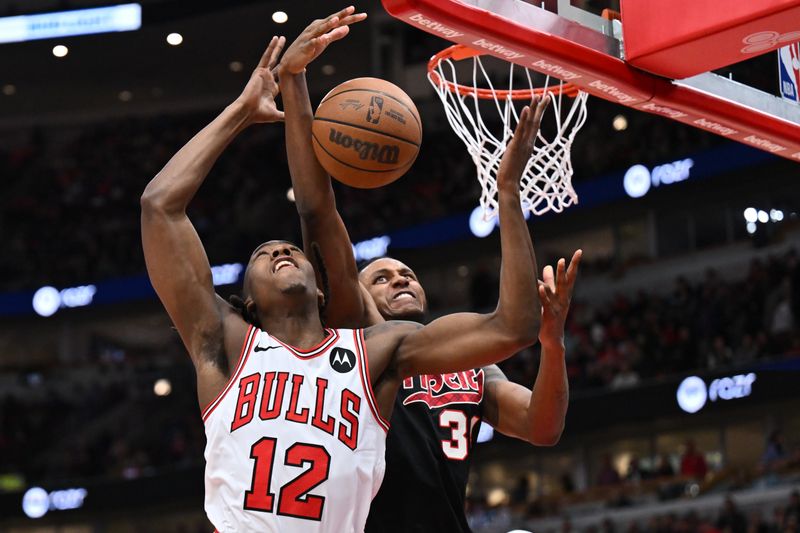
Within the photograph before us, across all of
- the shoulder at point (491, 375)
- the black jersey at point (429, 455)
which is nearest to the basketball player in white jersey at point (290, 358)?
the black jersey at point (429, 455)

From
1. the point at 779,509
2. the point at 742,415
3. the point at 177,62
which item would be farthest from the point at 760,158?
the point at 177,62

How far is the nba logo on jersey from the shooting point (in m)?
6.11

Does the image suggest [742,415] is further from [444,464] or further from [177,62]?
[444,464]

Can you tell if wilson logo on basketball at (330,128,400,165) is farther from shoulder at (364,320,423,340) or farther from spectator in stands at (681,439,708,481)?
spectator in stands at (681,439,708,481)

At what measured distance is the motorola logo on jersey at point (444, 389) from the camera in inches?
193

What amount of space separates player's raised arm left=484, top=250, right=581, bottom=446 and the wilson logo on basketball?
28.1 inches

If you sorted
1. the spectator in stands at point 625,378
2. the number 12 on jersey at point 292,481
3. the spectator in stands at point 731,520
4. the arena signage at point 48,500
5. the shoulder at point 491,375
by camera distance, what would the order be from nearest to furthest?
1. the number 12 on jersey at point 292,481
2. the shoulder at point 491,375
3. the spectator in stands at point 731,520
4. the spectator in stands at point 625,378
5. the arena signage at point 48,500

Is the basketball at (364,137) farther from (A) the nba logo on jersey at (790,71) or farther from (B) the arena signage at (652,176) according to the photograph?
(B) the arena signage at (652,176)

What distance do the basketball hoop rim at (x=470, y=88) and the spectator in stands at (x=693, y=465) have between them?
33.8 feet

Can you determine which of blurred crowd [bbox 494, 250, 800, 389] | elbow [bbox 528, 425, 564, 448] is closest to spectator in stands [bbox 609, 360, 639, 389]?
blurred crowd [bbox 494, 250, 800, 389]

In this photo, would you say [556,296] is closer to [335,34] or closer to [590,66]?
[335,34]

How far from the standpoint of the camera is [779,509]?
13.8m

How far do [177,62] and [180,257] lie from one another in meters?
19.9

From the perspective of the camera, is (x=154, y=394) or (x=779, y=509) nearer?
(x=779, y=509)
